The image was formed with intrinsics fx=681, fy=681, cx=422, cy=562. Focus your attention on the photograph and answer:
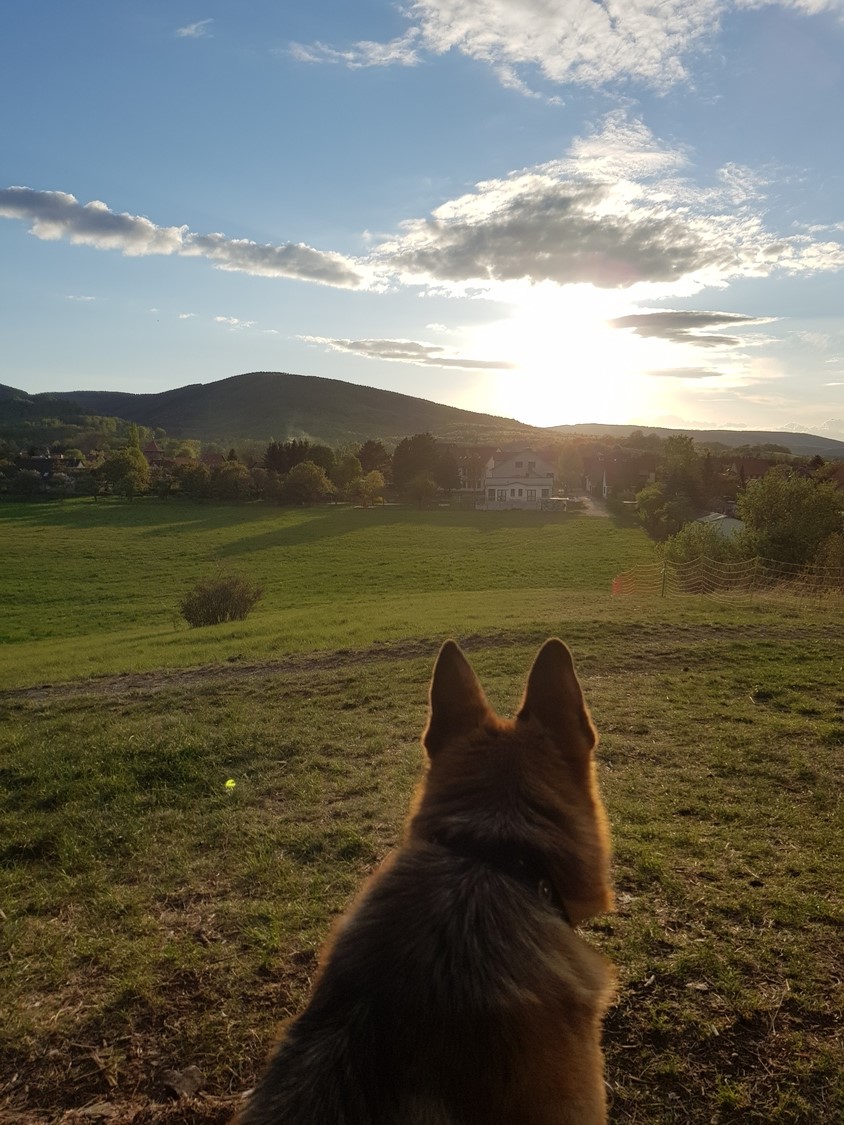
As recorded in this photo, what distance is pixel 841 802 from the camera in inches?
234

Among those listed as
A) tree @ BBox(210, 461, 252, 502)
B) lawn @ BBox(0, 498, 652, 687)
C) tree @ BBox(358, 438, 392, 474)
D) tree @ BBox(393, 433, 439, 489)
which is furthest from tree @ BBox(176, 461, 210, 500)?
tree @ BBox(393, 433, 439, 489)

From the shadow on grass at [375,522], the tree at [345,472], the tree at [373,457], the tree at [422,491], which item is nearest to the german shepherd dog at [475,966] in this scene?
the shadow on grass at [375,522]

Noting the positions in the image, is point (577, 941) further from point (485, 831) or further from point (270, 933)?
point (270, 933)

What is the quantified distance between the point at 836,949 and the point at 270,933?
327 centimetres

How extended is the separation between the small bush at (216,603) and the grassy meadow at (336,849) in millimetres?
9108

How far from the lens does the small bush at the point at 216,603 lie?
78.9ft

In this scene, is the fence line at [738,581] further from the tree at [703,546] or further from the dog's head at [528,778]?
the dog's head at [528,778]

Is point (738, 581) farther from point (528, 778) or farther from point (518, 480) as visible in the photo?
point (518, 480)

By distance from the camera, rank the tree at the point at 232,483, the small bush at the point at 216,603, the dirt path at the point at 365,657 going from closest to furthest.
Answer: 1. the dirt path at the point at 365,657
2. the small bush at the point at 216,603
3. the tree at the point at 232,483

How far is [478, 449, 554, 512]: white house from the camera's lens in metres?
88.4

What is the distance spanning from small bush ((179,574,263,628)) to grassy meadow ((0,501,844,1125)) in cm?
911

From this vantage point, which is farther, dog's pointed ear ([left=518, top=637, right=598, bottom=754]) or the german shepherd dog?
dog's pointed ear ([left=518, top=637, right=598, bottom=754])

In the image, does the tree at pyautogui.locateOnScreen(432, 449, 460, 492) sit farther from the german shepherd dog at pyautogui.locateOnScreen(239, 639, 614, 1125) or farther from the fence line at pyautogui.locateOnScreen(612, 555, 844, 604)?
the german shepherd dog at pyautogui.locateOnScreen(239, 639, 614, 1125)

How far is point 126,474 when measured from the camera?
85.1m
